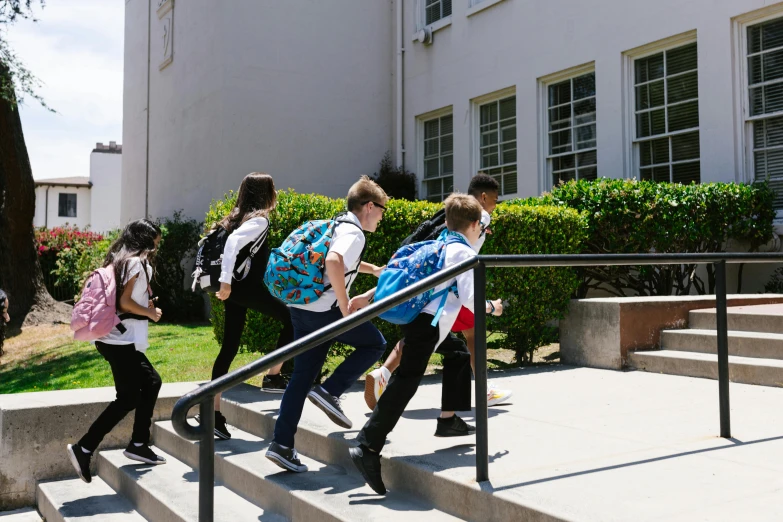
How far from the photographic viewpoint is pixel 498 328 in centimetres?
784

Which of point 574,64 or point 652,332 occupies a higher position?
point 574,64

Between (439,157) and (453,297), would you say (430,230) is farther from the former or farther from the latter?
(439,157)

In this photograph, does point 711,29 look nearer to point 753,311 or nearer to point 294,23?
point 753,311

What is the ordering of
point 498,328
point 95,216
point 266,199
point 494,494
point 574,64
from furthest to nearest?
point 95,216, point 574,64, point 498,328, point 266,199, point 494,494

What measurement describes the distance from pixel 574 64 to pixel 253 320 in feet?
24.6

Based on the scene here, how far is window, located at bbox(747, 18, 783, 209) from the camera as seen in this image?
9555 millimetres

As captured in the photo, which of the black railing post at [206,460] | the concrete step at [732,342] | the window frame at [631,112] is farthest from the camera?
the window frame at [631,112]

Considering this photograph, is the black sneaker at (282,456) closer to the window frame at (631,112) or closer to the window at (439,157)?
the window frame at (631,112)

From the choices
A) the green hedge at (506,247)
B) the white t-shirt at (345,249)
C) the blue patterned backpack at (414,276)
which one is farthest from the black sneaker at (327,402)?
the green hedge at (506,247)

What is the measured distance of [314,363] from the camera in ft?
14.1

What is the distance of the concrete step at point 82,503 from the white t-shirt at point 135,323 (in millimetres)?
1125

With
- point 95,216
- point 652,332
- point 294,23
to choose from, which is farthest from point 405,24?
point 95,216

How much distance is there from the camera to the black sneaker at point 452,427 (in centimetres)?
455

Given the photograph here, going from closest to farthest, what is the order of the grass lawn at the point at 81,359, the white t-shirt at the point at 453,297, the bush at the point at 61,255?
the white t-shirt at the point at 453,297, the grass lawn at the point at 81,359, the bush at the point at 61,255
